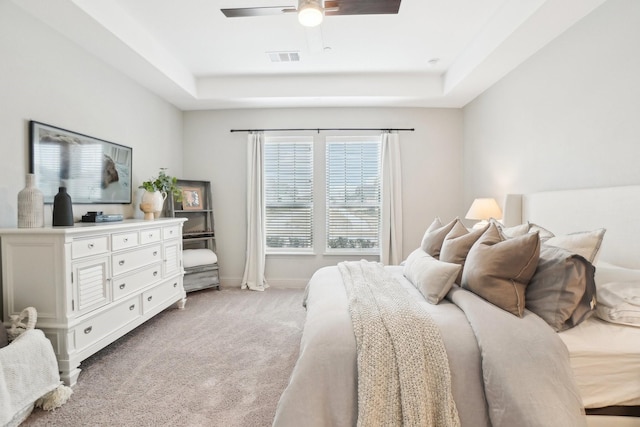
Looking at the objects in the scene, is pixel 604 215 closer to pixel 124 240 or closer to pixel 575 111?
pixel 575 111

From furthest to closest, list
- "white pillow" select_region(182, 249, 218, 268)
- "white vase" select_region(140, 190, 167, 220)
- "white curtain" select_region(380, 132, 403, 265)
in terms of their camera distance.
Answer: "white curtain" select_region(380, 132, 403, 265)
"white pillow" select_region(182, 249, 218, 268)
"white vase" select_region(140, 190, 167, 220)

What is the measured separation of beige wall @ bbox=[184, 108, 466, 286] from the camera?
4641 millimetres

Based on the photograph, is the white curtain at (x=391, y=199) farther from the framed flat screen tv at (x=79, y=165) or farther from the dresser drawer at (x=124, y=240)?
the framed flat screen tv at (x=79, y=165)

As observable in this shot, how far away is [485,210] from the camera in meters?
3.48

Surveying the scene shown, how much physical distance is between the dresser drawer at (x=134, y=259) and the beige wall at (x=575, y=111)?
154 inches

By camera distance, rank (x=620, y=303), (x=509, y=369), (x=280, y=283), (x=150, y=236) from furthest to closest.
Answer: (x=280, y=283) < (x=150, y=236) < (x=620, y=303) < (x=509, y=369)

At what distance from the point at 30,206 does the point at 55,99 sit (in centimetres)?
104

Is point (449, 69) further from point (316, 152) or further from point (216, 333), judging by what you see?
point (216, 333)

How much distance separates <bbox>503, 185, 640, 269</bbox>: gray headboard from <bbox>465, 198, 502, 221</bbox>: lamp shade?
2.06ft

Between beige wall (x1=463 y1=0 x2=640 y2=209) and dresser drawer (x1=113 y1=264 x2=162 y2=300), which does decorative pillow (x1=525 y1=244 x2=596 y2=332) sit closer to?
beige wall (x1=463 y1=0 x2=640 y2=209)

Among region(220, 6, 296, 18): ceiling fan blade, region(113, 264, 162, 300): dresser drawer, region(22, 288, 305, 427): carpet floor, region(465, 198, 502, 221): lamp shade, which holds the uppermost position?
region(220, 6, 296, 18): ceiling fan blade

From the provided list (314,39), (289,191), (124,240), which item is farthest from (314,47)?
(124,240)

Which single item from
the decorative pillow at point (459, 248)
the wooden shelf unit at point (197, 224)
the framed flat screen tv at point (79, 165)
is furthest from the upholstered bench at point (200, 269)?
the decorative pillow at point (459, 248)

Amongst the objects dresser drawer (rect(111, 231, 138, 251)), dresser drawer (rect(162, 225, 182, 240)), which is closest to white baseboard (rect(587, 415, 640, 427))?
dresser drawer (rect(111, 231, 138, 251))
